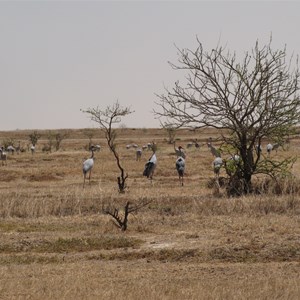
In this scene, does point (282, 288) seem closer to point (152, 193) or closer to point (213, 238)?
point (213, 238)

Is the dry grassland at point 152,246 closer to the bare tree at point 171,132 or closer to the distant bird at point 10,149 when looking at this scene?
the bare tree at point 171,132

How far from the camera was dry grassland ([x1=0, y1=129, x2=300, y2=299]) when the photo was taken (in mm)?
10281

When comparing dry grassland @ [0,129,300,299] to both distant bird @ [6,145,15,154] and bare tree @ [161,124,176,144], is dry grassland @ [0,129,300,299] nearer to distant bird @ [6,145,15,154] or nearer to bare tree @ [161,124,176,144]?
bare tree @ [161,124,176,144]

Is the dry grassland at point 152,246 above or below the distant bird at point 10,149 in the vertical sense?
below

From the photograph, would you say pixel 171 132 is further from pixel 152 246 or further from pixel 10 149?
pixel 152 246

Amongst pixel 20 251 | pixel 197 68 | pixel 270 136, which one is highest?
pixel 197 68

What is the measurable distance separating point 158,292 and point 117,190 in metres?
14.4

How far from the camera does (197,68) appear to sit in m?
22.8

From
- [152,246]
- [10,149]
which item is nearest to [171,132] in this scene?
[10,149]

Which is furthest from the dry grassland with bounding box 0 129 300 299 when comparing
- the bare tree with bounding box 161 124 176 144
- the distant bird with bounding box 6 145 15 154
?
the distant bird with bounding box 6 145 15 154

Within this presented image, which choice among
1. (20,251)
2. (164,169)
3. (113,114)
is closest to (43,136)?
(164,169)

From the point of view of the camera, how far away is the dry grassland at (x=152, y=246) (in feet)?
33.7

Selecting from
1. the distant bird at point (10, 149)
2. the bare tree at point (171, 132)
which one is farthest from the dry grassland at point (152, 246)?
the distant bird at point (10, 149)

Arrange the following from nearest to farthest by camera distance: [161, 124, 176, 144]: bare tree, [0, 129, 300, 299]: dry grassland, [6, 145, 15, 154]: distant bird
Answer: [0, 129, 300, 299]: dry grassland < [161, 124, 176, 144]: bare tree < [6, 145, 15, 154]: distant bird
